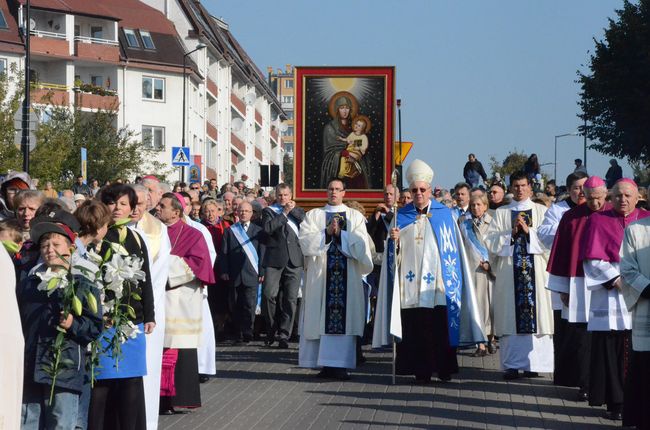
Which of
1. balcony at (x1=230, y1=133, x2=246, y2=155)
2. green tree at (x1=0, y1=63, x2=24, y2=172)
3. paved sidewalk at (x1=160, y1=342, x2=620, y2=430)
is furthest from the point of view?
balcony at (x1=230, y1=133, x2=246, y2=155)

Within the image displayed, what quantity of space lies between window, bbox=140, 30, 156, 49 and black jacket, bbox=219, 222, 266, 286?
56.9 m

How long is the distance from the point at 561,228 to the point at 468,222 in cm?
377

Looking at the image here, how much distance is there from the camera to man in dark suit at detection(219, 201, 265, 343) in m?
18.8

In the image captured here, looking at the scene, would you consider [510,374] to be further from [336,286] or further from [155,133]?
[155,133]

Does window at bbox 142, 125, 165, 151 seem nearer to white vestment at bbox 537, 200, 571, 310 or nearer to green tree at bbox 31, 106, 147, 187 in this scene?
green tree at bbox 31, 106, 147, 187

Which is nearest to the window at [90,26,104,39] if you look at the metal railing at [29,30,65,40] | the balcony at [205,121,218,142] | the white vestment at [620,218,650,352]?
the metal railing at [29,30,65,40]

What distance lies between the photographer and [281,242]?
18.8 metres

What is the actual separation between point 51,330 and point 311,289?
809 centimetres

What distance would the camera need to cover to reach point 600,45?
55.8 meters

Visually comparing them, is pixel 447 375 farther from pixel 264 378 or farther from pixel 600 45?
pixel 600 45

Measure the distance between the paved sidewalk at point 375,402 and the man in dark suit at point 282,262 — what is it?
8.81 feet

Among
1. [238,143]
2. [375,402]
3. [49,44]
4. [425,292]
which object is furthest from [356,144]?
[238,143]

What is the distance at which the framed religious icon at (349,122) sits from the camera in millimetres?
19156

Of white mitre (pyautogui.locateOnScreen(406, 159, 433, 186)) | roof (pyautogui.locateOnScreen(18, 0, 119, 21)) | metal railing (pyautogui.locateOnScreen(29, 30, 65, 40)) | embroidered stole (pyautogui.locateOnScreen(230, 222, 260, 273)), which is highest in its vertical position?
roof (pyautogui.locateOnScreen(18, 0, 119, 21))
